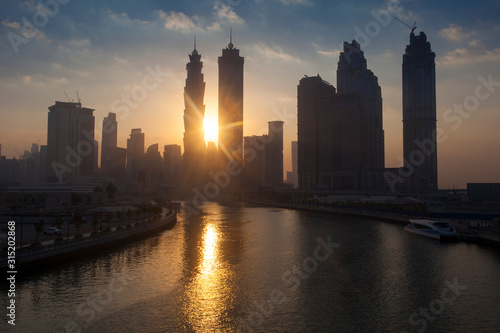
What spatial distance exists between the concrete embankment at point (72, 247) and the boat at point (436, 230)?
124 feet

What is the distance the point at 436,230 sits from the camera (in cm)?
4856

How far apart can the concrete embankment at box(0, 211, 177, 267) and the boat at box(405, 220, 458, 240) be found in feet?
124

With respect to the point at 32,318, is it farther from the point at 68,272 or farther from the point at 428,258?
the point at 428,258

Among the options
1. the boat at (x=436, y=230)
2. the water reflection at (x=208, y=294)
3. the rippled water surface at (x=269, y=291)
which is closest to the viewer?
the rippled water surface at (x=269, y=291)

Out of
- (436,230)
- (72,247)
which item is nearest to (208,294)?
(72,247)

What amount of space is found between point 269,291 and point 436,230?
102 feet

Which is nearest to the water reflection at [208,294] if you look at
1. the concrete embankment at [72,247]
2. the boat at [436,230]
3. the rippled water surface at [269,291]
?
the rippled water surface at [269,291]

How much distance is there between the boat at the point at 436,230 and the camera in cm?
4741

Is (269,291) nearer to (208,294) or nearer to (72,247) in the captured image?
(208,294)

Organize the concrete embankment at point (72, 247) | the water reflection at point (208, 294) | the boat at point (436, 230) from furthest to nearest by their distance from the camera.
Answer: the boat at point (436, 230) → the concrete embankment at point (72, 247) → the water reflection at point (208, 294)

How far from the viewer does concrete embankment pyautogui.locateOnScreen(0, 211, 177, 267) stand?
101 feet

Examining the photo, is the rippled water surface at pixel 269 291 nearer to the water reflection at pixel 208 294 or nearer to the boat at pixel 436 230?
the water reflection at pixel 208 294

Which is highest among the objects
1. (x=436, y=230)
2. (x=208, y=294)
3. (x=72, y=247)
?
(x=436, y=230)

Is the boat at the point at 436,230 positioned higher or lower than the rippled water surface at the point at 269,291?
higher
